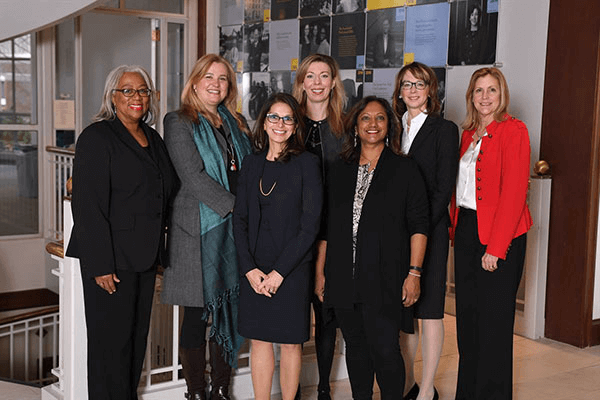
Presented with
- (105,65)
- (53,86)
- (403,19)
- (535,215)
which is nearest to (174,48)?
(105,65)

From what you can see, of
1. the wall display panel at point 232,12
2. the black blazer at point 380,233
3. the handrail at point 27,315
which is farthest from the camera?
the wall display panel at point 232,12

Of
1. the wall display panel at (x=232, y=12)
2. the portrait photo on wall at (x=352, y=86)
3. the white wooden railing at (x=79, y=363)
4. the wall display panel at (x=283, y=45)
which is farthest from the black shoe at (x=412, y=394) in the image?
the wall display panel at (x=232, y=12)

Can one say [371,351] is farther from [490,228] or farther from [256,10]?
[256,10]

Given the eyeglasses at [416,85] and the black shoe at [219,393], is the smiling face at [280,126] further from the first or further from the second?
the black shoe at [219,393]

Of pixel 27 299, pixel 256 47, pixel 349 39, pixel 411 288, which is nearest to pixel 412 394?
pixel 411 288

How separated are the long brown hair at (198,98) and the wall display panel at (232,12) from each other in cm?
429

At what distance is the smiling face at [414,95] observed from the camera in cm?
315

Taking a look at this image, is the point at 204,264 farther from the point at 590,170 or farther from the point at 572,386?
the point at 590,170

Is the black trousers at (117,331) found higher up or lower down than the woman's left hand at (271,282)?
lower down

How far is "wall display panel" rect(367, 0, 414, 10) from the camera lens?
5.47 metres

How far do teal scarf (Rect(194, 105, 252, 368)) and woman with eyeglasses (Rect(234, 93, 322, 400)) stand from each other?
15 centimetres

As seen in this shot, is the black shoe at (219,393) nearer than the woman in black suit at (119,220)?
No

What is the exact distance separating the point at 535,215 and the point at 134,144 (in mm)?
2886

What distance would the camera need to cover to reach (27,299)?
284 inches
